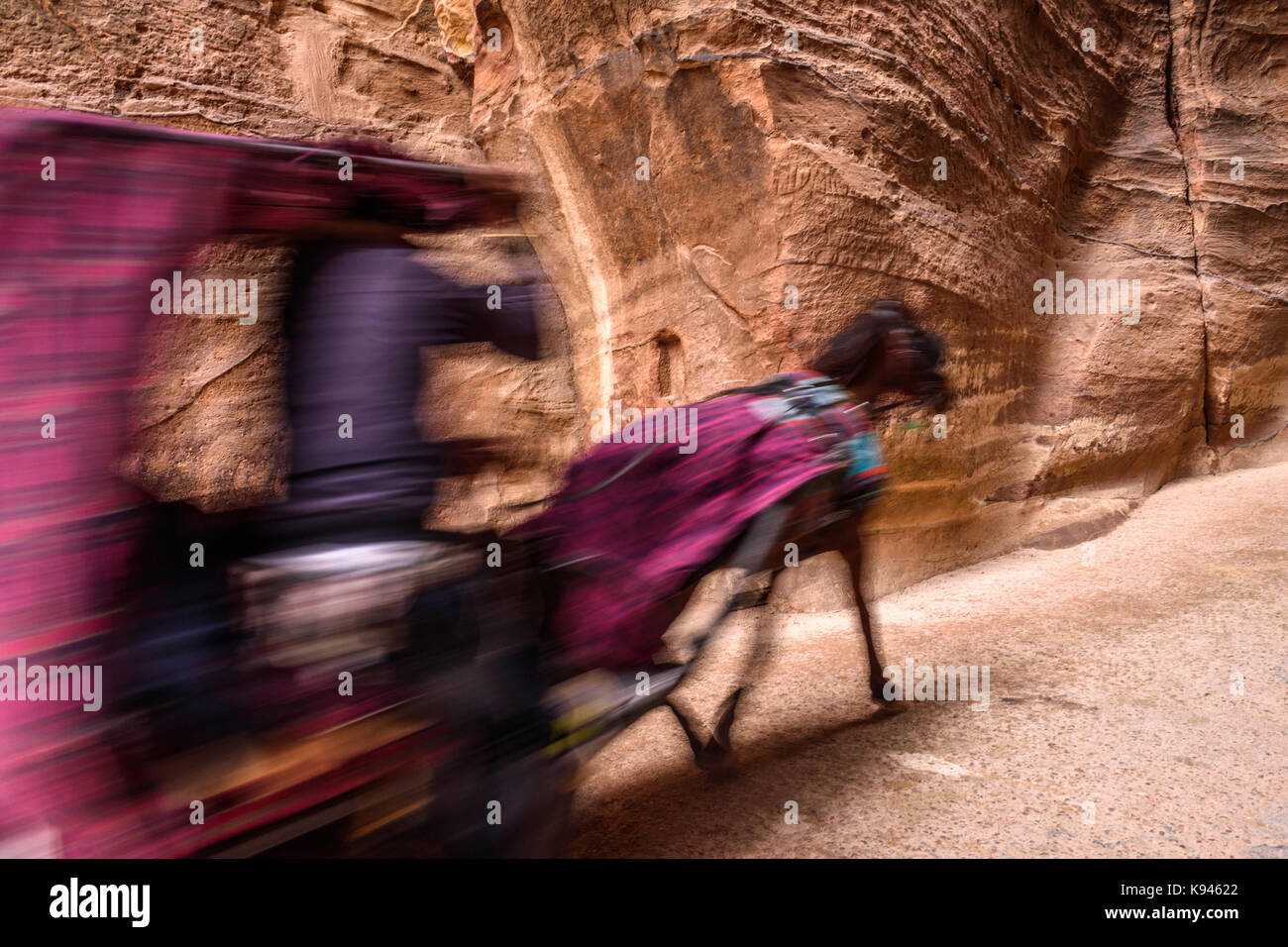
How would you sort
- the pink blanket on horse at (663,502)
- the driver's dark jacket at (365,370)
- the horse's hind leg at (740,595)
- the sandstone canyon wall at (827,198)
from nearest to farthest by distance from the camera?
1. the driver's dark jacket at (365,370)
2. the pink blanket on horse at (663,502)
3. the horse's hind leg at (740,595)
4. the sandstone canyon wall at (827,198)

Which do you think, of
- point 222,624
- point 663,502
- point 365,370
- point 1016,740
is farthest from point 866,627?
point 222,624

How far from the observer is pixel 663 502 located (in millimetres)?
1954

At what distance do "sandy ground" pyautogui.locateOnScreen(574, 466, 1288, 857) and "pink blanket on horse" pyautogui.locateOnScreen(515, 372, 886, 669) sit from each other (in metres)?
0.56

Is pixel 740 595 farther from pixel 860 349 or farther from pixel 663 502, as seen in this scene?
pixel 860 349

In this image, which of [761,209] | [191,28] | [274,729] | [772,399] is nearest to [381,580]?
[274,729]

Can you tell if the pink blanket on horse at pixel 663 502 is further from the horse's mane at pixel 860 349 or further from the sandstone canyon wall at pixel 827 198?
the sandstone canyon wall at pixel 827 198

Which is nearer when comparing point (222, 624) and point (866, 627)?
point (222, 624)

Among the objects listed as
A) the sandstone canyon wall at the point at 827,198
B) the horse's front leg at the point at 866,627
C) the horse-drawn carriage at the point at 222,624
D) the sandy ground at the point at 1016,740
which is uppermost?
the sandstone canyon wall at the point at 827,198

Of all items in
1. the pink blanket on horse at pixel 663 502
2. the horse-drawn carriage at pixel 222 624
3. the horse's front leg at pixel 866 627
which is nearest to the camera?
the horse-drawn carriage at pixel 222 624

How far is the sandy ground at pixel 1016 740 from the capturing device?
1.94 m

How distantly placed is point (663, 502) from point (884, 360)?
1.28 m

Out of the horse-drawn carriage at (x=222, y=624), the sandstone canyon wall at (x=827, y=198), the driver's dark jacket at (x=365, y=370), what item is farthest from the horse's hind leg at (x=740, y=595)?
the sandstone canyon wall at (x=827, y=198)

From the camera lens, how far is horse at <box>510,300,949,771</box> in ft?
5.58

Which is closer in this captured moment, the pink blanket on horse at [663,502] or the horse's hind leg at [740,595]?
the pink blanket on horse at [663,502]
